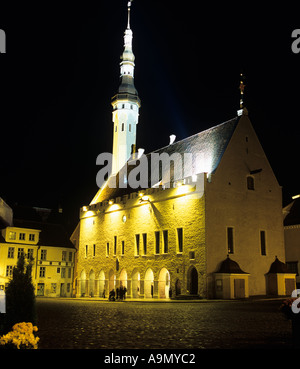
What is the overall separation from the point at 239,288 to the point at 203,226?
558cm

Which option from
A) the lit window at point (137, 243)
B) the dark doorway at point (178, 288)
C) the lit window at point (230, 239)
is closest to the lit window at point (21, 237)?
the lit window at point (137, 243)

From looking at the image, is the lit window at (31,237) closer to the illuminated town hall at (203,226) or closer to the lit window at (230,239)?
the illuminated town hall at (203,226)

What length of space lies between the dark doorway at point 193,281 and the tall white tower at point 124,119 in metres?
23.1

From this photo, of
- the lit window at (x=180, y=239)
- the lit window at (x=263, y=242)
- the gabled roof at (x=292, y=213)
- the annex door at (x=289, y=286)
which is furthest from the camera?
the gabled roof at (x=292, y=213)

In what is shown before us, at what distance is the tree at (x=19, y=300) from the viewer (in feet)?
27.5

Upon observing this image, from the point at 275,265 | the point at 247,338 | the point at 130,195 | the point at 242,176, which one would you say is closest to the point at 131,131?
the point at 130,195

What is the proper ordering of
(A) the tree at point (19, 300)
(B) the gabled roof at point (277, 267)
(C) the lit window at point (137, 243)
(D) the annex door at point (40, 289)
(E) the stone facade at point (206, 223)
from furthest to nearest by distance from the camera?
(D) the annex door at point (40, 289) → (C) the lit window at point (137, 243) → (B) the gabled roof at point (277, 267) → (E) the stone facade at point (206, 223) → (A) the tree at point (19, 300)

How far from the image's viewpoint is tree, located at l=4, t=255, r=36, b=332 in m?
8.38

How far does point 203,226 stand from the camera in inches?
1447

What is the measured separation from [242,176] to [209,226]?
623cm

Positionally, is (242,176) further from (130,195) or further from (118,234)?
(118,234)

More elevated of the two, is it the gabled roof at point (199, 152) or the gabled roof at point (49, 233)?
the gabled roof at point (199, 152)

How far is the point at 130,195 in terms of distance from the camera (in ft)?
152

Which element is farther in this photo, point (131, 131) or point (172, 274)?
point (131, 131)
